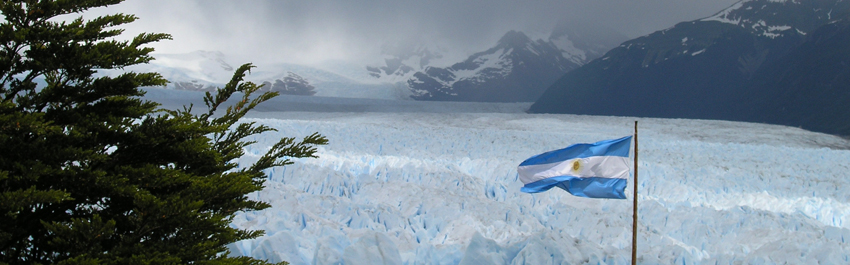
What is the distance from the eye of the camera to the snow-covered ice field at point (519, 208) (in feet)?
30.8

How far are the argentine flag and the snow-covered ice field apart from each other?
1244 mm

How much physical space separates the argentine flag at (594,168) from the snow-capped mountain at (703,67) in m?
62.7

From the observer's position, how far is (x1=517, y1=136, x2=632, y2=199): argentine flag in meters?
8.50

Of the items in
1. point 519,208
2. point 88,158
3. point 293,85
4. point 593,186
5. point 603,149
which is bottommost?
point 519,208

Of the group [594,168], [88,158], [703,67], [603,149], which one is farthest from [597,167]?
[703,67]

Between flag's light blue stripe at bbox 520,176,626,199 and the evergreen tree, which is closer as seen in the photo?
the evergreen tree

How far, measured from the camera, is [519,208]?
43.5ft

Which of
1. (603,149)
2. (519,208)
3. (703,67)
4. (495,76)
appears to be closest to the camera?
(603,149)

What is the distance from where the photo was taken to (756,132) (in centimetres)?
2927

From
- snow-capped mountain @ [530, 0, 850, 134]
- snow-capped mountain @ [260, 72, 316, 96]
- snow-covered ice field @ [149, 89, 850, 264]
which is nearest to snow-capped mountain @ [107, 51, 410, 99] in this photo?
snow-capped mountain @ [260, 72, 316, 96]

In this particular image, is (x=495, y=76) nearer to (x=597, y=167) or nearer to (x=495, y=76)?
(x=495, y=76)

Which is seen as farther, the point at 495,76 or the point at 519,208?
the point at 495,76

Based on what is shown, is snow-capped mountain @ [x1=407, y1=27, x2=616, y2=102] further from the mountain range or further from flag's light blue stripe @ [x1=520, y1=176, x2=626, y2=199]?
flag's light blue stripe @ [x1=520, y1=176, x2=626, y2=199]

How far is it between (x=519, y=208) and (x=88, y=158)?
10.6 metres
